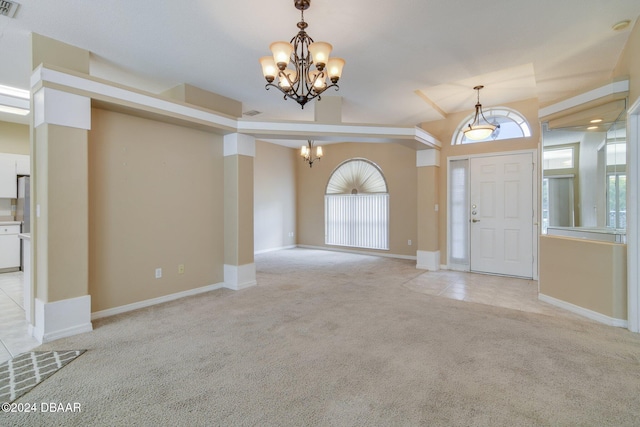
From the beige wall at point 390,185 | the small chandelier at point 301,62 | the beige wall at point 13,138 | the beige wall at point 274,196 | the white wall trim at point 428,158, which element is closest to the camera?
the small chandelier at point 301,62

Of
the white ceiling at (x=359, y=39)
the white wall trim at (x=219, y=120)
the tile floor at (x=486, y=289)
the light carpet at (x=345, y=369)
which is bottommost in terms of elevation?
the light carpet at (x=345, y=369)

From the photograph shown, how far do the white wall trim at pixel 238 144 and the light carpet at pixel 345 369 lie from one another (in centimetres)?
220

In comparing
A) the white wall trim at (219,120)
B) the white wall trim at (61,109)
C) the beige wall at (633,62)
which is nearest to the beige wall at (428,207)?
the white wall trim at (219,120)

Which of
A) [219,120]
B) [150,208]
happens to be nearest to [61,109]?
[150,208]

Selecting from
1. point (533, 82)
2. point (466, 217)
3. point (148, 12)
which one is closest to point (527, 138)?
point (533, 82)

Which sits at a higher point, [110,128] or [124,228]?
[110,128]

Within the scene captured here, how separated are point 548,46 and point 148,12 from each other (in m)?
4.02

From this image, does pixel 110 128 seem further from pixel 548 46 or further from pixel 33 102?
pixel 548 46

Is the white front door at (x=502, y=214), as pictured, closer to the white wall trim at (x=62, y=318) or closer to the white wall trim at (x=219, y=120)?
the white wall trim at (x=219, y=120)

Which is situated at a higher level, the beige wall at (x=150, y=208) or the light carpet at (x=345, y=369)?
the beige wall at (x=150, y=208)

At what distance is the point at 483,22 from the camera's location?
2881 millimetres

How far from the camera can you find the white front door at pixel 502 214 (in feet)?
16.9

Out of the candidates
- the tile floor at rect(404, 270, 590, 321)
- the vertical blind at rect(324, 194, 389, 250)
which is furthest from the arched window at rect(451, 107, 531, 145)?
the vertical blind at rect(324, 194, 389, 250)

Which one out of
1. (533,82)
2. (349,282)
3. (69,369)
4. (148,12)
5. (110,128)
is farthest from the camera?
(349,282)
